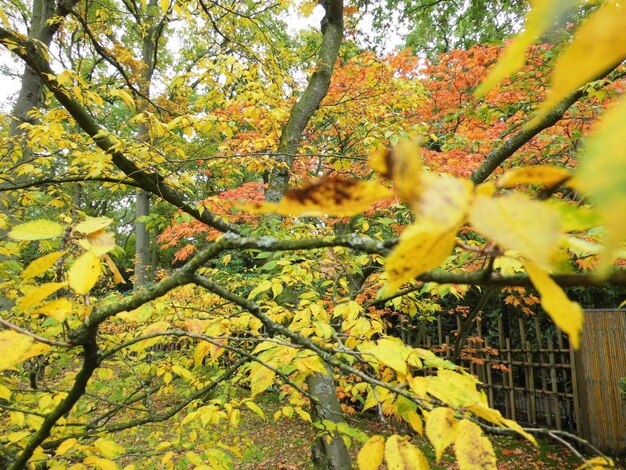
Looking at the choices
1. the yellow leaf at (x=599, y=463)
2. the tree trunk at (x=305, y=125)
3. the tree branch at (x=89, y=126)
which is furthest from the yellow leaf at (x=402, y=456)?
the tree trunk at (x=305, y=125)

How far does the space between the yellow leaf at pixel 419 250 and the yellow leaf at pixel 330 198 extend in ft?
0.16

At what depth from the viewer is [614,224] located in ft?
0.47

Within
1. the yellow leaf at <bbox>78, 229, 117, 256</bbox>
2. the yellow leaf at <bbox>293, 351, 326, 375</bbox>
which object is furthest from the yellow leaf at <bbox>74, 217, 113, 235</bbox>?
the yellow leaf at <bbox>293, 351, 326, 375</bbox>

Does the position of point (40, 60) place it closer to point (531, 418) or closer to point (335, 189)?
point (335, 189)

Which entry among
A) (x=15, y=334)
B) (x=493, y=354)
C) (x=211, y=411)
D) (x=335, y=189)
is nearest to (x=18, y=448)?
(x=211, y=411)

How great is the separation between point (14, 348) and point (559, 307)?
2.52 feet

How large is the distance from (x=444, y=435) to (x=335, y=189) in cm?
58

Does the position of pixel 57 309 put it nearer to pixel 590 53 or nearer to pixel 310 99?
pixel 590 53

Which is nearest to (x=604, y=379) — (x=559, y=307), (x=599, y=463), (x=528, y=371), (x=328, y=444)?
(x=528, y=371)

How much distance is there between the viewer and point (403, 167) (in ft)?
0.89

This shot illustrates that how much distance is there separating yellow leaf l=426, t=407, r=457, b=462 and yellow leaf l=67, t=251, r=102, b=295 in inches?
26.6

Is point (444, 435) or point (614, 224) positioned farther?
point (444, 435)

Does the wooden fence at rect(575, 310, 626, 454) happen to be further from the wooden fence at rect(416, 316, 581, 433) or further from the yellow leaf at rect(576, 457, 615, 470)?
the yellow leaf at rect(576, 457, 615, 470)

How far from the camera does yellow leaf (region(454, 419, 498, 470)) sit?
62cm
